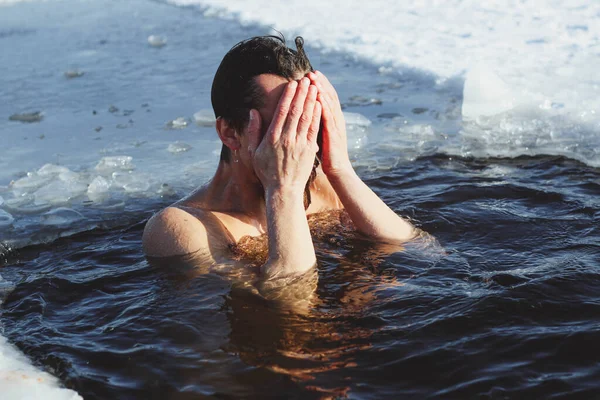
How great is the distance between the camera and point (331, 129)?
358cm

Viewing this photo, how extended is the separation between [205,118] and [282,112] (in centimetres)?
359

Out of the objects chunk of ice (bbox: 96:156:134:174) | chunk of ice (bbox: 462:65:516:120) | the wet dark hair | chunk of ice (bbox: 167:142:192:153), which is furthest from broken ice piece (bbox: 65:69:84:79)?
the wet dark hair

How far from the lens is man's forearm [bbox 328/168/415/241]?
12.4ft

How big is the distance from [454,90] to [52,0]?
10.6 metres

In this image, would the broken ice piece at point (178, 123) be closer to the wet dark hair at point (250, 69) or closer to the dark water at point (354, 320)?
the dark water at point (354, 320)

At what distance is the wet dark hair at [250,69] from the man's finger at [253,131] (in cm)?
5

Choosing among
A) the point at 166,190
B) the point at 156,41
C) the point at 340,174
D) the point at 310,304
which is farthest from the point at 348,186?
the point at 156,41

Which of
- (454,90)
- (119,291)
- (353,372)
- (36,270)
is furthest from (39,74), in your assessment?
(353,372)

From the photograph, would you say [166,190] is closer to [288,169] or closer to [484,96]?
[288,169]

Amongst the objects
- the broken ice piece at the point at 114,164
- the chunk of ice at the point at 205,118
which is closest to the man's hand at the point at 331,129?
the broken ice piece at the point at 114,164

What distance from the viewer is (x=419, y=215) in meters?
4.44

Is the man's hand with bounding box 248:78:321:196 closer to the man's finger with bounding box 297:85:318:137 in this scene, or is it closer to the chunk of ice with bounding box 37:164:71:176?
the man's finger with bounding box 297:85:318:137

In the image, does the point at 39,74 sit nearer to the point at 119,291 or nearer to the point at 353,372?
the point at 119,291

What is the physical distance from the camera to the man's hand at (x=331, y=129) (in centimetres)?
344
